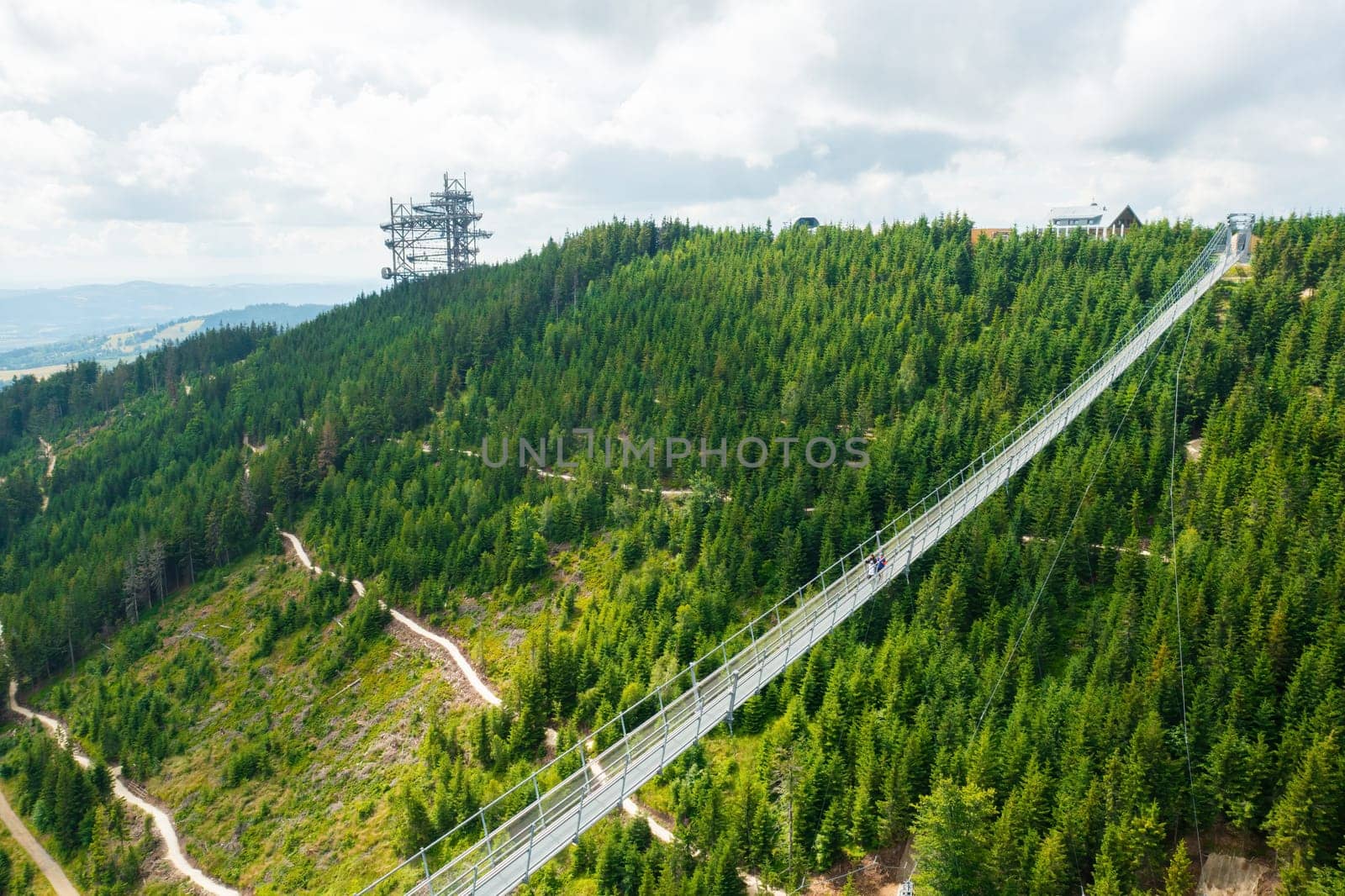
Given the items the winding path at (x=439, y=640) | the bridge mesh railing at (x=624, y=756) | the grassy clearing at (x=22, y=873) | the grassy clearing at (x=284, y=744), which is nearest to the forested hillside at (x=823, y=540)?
the grassy clearing at (x=284, y=744)

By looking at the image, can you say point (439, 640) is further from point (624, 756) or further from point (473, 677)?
point (624, 756)

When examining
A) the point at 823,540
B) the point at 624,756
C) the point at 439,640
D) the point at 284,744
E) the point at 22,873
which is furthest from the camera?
the point at 439,640

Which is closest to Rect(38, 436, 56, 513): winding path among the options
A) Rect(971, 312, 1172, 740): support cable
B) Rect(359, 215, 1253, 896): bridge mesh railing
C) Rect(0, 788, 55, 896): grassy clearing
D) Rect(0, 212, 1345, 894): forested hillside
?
Rect(0, 212, 1345, 894): forested hillside

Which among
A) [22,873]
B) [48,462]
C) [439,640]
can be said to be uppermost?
[48,462]

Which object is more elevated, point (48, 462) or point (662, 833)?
point (48, 462)

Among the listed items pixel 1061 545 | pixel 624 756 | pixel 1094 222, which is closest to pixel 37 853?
pixel 624 756
